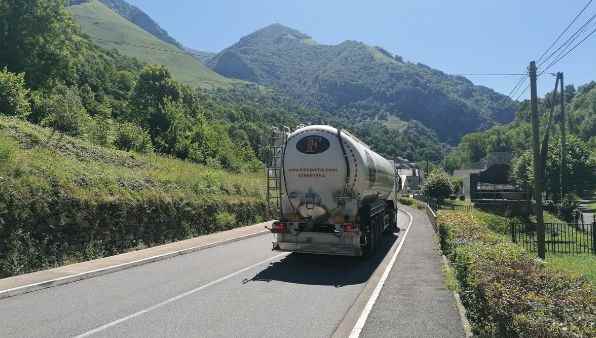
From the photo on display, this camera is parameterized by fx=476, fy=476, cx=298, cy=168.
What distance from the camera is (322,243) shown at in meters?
12.8

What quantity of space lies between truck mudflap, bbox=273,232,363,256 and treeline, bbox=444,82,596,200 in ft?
93.7

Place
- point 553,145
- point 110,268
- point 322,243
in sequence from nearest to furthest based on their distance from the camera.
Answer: point 110,268
point 322,243
point 553,145

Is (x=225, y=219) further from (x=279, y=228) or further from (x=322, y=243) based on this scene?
(x=322, y=243)

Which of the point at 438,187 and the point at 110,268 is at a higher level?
the point at 438,187

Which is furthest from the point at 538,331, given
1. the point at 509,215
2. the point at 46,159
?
the point at 509,215

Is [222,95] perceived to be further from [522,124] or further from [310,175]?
[310,175]

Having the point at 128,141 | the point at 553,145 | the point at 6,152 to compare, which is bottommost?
the point at 6,152

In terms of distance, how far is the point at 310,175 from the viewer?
12953 millimetres

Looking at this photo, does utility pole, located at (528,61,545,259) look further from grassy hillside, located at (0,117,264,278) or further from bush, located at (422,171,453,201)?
bush, located at (422,171,453,201)

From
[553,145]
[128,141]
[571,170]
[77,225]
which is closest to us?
[77,225]

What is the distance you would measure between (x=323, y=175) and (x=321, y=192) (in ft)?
1.55

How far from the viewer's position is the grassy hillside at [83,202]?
1184 cm

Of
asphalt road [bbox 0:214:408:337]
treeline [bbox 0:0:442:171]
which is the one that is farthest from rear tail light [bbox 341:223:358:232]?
treeline [bbox 0:0:442:171]

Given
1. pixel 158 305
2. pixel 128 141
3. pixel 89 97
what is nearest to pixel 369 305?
pixel 158 305
